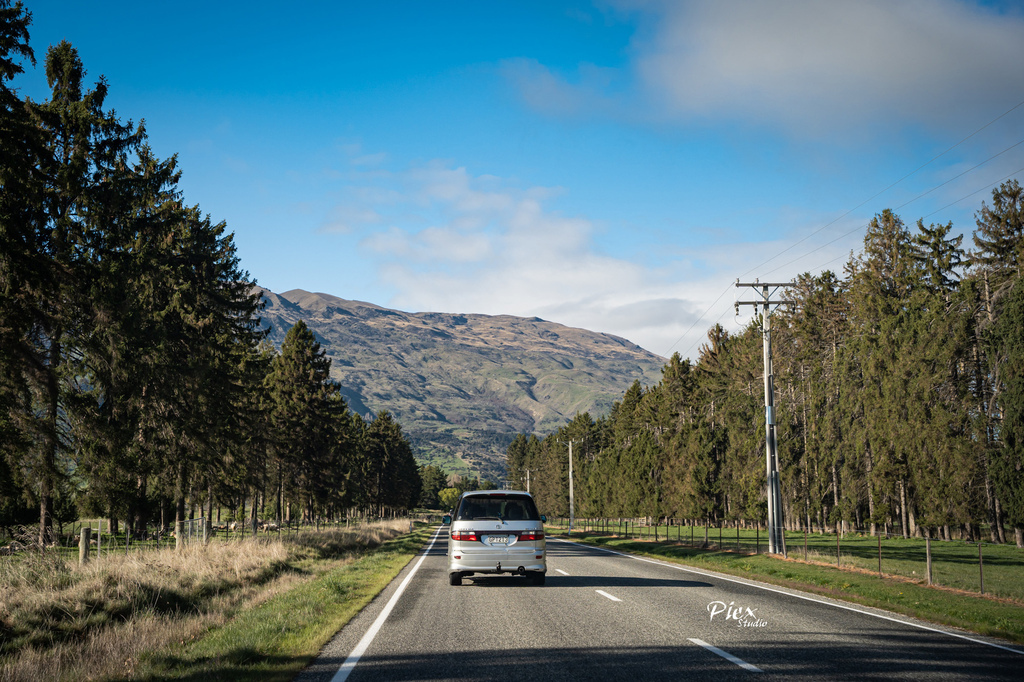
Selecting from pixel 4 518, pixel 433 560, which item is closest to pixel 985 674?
pixel 433 560

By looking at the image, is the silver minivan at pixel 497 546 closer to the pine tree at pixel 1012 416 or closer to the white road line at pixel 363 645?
the white road line at pixel 363 645

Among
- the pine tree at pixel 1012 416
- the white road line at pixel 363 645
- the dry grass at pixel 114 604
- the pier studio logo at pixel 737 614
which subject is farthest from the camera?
the pine tree at pixel 1012 416

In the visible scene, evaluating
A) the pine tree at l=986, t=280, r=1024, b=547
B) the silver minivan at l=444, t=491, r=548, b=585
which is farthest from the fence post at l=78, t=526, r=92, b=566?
the pine tree at l=986, t=280, r=1024, b=547

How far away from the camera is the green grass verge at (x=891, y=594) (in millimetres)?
11820

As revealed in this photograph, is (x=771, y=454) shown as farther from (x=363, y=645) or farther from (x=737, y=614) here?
(x=363, y=645)

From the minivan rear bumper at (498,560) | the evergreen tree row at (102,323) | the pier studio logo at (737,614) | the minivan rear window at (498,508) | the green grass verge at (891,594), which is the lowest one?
the green grass verge at (891,594)

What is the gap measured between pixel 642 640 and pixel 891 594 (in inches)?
355

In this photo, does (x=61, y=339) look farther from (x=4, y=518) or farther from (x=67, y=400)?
(x=4, y=518)

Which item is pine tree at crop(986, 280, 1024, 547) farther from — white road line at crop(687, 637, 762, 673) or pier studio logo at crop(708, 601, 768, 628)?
white road line at crop(687, 637, 762, 673)

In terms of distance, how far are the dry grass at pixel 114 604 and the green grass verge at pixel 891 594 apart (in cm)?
1174

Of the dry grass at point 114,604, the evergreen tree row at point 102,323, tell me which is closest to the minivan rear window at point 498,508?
the dry grass at point 114,604

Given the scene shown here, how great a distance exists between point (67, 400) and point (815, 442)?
50.5 metres

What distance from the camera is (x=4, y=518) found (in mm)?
38406

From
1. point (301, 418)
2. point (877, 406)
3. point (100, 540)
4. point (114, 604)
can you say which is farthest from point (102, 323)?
point (877, 406)
